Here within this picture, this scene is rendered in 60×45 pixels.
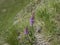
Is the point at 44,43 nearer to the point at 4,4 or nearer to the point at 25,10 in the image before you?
the point at 25,10

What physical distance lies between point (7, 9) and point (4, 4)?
23cm

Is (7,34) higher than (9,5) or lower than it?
lower

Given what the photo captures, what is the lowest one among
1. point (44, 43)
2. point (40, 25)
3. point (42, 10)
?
point (44, 43)

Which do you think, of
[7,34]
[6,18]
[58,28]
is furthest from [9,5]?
[58,28]

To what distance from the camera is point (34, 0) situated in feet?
14.2

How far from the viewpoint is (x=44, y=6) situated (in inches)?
153

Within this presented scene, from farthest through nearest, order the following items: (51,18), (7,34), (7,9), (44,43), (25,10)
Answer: (7,9) < (25,10) < (7,34) < (51,18) < (44,43)

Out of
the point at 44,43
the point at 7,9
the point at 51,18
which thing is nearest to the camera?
the point at 44,43

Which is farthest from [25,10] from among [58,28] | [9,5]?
[58,28]

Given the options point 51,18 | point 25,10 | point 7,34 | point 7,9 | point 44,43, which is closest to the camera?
point 44,43

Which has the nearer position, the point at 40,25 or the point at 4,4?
the point at 40,25

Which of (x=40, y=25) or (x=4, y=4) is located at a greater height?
(x=4, y=4)

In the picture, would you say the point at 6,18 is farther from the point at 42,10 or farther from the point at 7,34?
the point at 42,10

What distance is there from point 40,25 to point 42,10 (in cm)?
27
